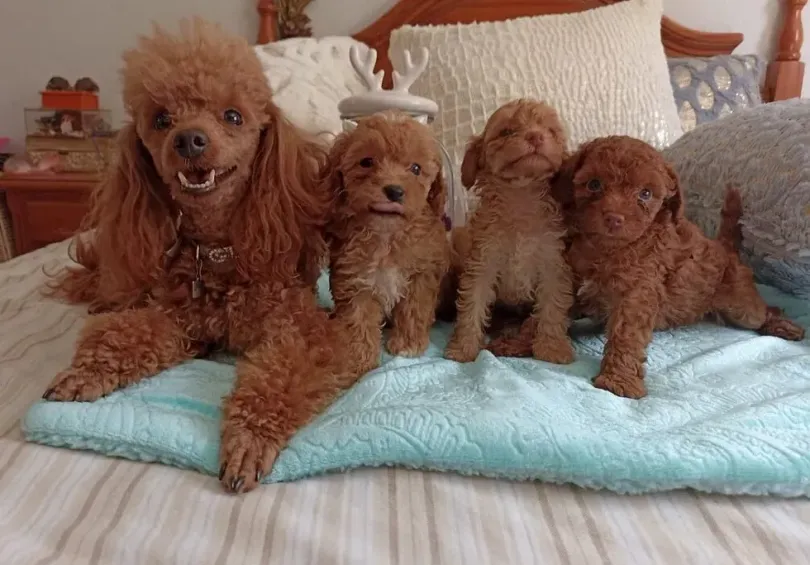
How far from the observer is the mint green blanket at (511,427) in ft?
2.37

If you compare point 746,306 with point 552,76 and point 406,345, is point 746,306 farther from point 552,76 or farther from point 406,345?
point 552,76

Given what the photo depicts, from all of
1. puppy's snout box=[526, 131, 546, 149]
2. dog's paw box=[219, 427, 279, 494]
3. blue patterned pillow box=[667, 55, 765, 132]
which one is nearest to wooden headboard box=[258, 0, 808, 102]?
blue patterned pillow box=[667, 55, 765, 132]

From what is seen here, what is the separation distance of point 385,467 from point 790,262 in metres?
0.95

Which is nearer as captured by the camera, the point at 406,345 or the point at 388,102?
the point at 406,345

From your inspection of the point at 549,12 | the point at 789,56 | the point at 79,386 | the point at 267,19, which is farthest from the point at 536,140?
the point at 789,56

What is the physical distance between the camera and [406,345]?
111cm

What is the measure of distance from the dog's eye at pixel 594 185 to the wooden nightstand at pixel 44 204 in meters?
1.85

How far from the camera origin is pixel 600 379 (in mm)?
984

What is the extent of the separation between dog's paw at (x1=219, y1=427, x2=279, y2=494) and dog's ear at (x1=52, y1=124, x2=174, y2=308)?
0.41 meters

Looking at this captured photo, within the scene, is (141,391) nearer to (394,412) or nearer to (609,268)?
(394,412)

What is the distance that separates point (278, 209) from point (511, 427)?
526 mm

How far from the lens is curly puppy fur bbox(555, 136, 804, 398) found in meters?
1.01

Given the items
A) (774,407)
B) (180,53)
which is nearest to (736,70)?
(774,407)

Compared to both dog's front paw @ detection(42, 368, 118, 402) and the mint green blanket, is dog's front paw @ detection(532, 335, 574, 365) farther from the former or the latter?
dog's front paw @ detection(42, 368, 118, 402)
